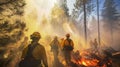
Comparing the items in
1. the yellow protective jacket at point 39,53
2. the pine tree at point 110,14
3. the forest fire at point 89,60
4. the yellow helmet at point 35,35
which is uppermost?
the pine tree at point 110,14

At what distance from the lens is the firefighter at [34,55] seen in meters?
7.60

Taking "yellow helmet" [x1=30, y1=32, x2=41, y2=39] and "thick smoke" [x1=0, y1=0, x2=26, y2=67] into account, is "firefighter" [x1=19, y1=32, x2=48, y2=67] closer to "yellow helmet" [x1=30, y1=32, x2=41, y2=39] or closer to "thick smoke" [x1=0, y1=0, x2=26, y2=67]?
"yellow helmet" [x1=30, y1=32, x2=41, y2=39]

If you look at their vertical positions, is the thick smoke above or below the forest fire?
above

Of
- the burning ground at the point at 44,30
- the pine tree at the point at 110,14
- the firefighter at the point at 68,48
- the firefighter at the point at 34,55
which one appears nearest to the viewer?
the firefighter at the point at 34,55

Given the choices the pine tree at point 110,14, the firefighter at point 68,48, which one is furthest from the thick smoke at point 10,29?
the pine tree at point 110,14

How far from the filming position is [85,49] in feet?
26.8

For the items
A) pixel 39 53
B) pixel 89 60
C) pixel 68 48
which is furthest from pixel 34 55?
pixel 89 60

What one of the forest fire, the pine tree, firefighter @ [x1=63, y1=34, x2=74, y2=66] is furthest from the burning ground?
the pine tree

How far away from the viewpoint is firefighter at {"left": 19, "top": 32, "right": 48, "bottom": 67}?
7598 millimetres

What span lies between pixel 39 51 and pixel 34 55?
19cm

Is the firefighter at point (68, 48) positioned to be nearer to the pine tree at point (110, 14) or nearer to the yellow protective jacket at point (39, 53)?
the yellow protective jacket at point (39, 53)

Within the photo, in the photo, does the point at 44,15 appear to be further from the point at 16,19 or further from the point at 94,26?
the point at 94,26

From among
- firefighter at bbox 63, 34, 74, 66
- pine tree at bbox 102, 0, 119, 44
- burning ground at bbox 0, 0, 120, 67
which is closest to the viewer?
burning ground at bbox 0, 0, 120, 67

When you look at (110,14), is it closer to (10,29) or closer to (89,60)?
(89,60)
